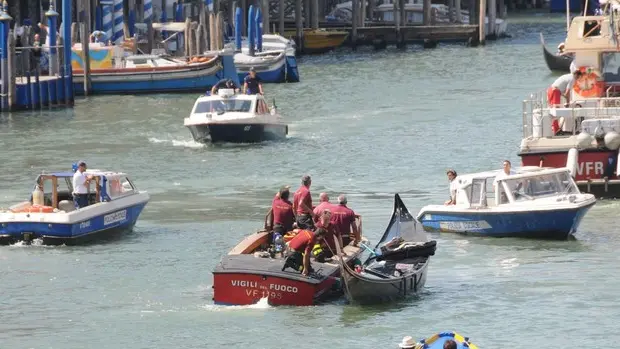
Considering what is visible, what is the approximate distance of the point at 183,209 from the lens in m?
37.3

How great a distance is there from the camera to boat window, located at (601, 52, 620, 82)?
39.7m

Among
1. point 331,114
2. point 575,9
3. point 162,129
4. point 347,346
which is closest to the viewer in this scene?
point 347,346

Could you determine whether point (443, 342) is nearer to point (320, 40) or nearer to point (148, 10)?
point (148, 10)

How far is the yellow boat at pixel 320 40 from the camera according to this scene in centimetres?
9300

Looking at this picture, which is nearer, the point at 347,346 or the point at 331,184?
the point at 347,346

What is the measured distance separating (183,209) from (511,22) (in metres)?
90.8

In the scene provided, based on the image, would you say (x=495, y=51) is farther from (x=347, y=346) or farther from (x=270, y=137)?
(x=347, y=346)

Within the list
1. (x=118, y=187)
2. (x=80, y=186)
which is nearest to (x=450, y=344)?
(x=80, y=186)

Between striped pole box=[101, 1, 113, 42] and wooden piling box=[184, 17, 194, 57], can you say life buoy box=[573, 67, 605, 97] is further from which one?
striped pole box=[101, 1, 113, 42]

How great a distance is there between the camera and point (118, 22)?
75.8 metres

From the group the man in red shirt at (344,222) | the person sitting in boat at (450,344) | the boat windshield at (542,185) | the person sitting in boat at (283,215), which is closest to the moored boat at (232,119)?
the boat windshield at (542,185)

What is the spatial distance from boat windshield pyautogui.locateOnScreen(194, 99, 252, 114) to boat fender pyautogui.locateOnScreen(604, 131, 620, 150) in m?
14.7

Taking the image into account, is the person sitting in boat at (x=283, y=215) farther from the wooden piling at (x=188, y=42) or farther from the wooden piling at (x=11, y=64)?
the wooden piling at (x=188, y=42)

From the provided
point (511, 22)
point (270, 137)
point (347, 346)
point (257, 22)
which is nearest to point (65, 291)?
point (347, 346)
